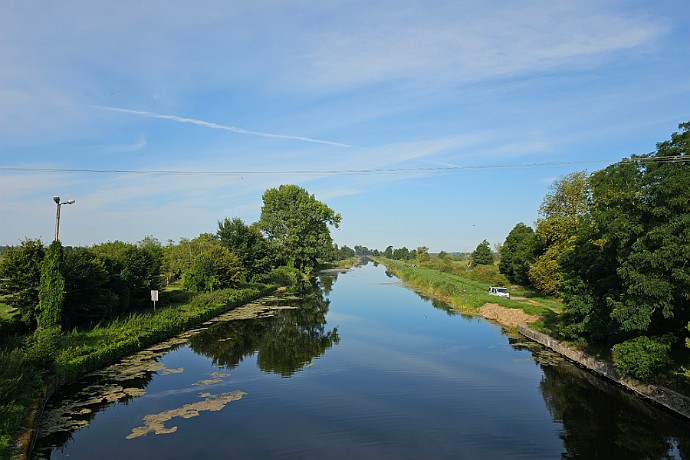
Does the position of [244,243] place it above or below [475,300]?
above

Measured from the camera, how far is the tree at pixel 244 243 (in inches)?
2135

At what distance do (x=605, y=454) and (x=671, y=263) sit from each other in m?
6.00

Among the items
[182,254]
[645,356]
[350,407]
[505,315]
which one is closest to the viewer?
[350,407]

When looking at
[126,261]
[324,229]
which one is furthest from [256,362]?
[324,229]

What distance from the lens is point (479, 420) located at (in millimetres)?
15117

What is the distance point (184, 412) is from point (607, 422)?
13.8 metres

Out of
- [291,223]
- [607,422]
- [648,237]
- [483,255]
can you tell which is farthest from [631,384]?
[483,255]

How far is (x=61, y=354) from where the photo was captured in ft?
59.4

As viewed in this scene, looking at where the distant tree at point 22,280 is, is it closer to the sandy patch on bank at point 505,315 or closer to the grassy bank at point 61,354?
the grassy bank at point 61,354

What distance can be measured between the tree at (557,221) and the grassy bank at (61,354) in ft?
92.1

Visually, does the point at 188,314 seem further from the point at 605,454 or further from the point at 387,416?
the point at 605,454

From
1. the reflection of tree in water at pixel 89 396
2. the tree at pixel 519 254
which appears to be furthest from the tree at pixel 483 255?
the reflection of tree in water at pixel 89 396

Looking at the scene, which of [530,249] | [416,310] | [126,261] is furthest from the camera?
[530,249]

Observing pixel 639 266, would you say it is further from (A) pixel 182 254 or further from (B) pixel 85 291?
(A) pixel 182 254
